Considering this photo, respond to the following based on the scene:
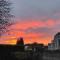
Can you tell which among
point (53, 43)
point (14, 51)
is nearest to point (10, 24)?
point (14, 51)

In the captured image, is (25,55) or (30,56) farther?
(25,55)

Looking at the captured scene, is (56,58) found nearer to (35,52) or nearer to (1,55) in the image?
(35,52)

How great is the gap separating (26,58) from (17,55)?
2.54ft

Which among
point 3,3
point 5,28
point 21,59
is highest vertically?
point 3,3

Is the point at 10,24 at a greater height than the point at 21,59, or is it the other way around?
the point at 10,24

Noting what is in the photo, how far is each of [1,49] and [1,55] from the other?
0.48 m

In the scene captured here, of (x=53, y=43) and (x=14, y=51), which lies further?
(x=53, y=43)

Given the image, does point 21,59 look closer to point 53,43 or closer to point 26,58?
point 26,58

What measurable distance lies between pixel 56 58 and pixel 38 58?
4.76 ft

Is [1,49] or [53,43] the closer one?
[1,49]

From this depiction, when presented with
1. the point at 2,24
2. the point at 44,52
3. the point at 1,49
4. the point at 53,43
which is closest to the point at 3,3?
the point at 2,24

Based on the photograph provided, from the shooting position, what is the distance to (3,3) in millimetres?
23531

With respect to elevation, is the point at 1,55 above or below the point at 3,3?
below

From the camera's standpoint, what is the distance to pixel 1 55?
23.1 meters
